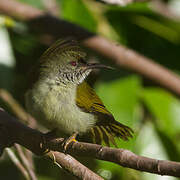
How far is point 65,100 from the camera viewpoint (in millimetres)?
1856

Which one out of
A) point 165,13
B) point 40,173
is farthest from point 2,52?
point 165,13

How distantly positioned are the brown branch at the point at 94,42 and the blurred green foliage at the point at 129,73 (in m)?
0.11

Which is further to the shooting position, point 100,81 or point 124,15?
point 124,15

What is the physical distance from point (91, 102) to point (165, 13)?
2.16 metres

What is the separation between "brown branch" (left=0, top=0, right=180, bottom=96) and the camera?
2805 mm

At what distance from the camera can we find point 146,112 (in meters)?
3.11

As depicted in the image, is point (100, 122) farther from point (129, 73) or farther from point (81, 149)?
point (129, 73)

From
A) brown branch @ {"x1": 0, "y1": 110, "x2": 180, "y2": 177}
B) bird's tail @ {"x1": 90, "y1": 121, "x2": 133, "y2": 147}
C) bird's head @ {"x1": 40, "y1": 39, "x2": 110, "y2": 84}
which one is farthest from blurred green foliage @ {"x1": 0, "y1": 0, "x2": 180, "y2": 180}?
brown branch @ {"x1": 0, "y1": 110, "x2": 180, "y2": 177}

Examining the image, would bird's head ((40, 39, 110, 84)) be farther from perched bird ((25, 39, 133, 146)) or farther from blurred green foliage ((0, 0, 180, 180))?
blurred green foliage ((0, 0, 180, 180))

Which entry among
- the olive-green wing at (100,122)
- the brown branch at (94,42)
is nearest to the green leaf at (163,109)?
the brown branch at (94,42)

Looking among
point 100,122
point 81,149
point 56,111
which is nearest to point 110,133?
point 100,122

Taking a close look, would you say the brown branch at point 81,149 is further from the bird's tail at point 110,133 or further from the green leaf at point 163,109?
the green leaf at point 163,109

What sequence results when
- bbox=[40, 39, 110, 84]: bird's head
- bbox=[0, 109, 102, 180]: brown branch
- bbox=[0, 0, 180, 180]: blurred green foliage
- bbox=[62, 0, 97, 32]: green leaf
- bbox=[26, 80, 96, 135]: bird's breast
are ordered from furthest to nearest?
bbox=[62, 0, 97, 32]: green leaf → bbox=[0, 0, 180, 180]: blurred green foliage → bbox=[26, 80, 96, 135]: bird's breast → bbox=[40, 39, 110, 84]: bird's head → bbox=[0, 109, 102, 180]: brown branch

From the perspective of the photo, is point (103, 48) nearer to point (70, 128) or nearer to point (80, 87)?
point (80, 87)
